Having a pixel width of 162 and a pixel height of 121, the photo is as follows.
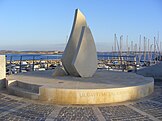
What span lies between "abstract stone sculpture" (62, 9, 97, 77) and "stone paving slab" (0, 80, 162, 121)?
3.47 m

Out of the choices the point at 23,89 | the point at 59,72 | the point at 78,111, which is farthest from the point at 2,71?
the point at 78,111

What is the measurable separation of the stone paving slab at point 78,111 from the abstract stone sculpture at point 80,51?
3.47 metres

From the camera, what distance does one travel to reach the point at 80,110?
22.8 feet

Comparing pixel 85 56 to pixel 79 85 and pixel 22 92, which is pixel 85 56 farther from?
pixel 22 92

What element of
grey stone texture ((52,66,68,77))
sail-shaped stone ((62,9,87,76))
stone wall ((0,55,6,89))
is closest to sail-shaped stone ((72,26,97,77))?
sail-shaped stone ((62,9,87,76))

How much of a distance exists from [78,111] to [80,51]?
14.6ft

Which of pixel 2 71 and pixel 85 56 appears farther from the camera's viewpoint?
pixel 85 56

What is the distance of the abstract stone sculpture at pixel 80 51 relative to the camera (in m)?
10.7

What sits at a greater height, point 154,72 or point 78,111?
point 154,72

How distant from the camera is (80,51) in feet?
35.3

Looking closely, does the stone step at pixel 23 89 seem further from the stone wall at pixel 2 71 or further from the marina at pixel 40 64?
the marina at pixel 40 64

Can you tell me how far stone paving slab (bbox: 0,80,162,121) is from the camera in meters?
6.14

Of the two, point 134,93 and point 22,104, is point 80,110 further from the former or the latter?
point 134,93

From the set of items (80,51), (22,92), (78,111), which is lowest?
(78,111)
